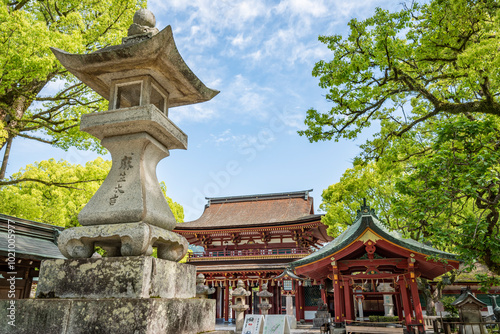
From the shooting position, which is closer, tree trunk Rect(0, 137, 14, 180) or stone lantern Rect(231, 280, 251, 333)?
tree trunk Rect(0, 137, 14, 180)

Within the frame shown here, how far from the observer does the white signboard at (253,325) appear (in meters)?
8.82

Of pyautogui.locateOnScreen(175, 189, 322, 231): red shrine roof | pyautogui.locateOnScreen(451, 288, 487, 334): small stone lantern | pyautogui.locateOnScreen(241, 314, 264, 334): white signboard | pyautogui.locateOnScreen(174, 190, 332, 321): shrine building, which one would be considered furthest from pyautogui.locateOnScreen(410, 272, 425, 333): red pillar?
pyautogui.locateOnScreen(175, 189, 322, 231): red shrine roof

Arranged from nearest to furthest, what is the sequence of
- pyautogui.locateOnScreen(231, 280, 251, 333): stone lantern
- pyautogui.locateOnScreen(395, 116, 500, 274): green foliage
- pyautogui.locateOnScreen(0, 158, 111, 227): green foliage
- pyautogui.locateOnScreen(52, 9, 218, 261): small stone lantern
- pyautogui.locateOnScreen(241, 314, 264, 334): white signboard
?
pyautogui.locateOnScreen(52, 9, 218, 261): small stone lantern, pyautogui.locateOnScreen(395, 116, 500, 274): green foliage, pyautogui.locateOnScreen(241, 314, 264, 334): white signboard, pyautogui.locateOnScreen(0, 158, 111, 227): green foliage, pyautogui.locateOnScreen(231, 280, 251, 333): stone lantern

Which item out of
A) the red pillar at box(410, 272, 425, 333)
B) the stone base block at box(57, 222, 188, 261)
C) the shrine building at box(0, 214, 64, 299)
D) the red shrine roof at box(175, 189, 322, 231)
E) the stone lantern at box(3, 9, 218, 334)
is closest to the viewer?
the stone lantern at box(3, 9, 218, 334)

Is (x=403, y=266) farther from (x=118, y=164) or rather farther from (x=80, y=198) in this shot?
(x=80, y=198)

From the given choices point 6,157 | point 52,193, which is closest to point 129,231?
point 6,157

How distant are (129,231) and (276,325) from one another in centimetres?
722

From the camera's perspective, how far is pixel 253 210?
27.3m

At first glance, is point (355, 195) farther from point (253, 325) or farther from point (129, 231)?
point (129, 231)

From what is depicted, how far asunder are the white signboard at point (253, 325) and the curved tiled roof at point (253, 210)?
13067 millimetres

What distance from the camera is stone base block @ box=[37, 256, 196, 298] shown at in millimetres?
3080

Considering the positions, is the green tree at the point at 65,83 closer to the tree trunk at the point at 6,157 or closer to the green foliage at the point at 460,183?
the tree trunk at the point at 6,157

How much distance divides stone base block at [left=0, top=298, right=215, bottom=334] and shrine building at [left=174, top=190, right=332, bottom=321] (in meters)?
16.6

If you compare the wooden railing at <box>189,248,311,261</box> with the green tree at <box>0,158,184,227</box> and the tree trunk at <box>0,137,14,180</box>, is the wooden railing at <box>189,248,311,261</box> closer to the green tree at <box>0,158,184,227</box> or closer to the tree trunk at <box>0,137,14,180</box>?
the green tree at <box>0,158,184,227</box>
